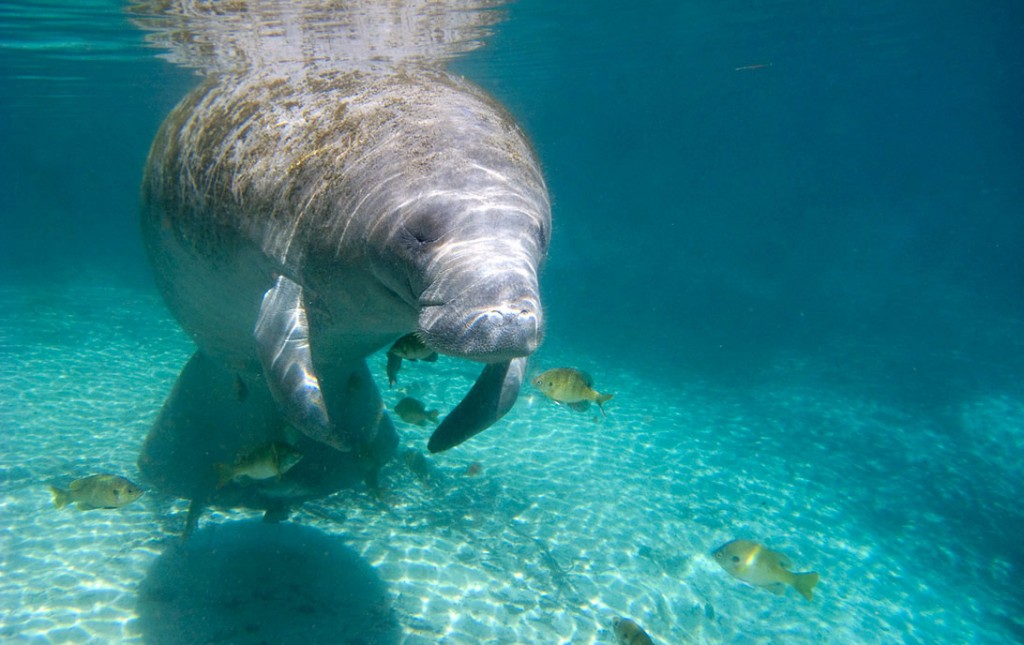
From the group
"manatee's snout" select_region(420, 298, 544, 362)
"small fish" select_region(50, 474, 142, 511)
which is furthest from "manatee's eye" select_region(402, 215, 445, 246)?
"small fish" select_region(50, 474, 142, 511)

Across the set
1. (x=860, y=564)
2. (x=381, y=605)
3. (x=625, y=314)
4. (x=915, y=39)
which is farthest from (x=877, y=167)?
(x=381, y=605)

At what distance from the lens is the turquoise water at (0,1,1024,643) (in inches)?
203

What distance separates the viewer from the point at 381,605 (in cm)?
490

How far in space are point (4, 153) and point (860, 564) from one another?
8472 cm

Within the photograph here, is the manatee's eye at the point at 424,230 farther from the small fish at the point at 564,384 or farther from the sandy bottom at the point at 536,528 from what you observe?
the sandy bottom at the point at 536,528

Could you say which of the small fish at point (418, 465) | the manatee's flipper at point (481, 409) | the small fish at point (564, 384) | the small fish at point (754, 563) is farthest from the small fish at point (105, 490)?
the small fish at point (754, 563)

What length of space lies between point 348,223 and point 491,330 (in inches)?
39.5

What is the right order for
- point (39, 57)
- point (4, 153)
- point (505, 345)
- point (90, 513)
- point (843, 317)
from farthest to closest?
1. point (4, 153)
2. point (843, 317)
3. point (39, 57)
4. point (90, 513)
5. point (505, 345)

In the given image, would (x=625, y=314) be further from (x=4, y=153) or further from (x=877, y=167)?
(x=4, y=153)

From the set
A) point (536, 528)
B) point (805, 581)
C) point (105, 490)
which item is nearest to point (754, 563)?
point (805, 581)

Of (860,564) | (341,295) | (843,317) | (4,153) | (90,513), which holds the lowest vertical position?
(4,153)

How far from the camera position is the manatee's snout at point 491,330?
80.3 inches

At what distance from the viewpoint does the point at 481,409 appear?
329cm

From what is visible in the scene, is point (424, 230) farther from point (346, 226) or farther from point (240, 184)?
point (240, 184)
